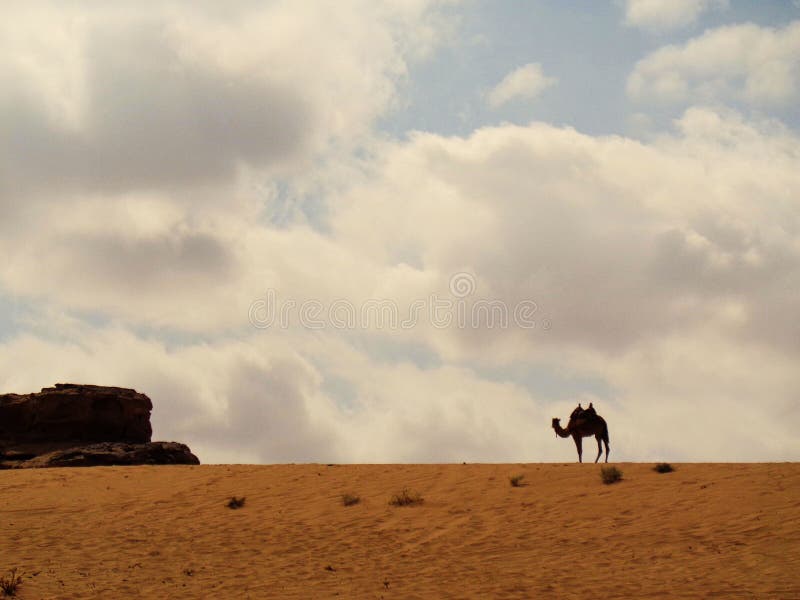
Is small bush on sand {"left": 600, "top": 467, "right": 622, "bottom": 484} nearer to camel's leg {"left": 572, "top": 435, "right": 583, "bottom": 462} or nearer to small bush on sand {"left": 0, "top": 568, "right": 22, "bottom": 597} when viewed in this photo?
camel's leg {"left": 572, "top": 435, "right": 583, "bottom": 462}

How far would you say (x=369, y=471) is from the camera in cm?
2503

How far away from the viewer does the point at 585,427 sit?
28047 millimetres

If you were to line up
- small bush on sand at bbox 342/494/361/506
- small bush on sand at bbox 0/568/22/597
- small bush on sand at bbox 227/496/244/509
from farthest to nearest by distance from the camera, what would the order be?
small bush on sand at bbox 227/496/244/509, small bush on sand at bbox 342/494/361/506, small bush on sand at bbox 0/568/22/597

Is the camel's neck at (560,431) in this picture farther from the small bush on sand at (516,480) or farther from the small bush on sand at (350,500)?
the small bush on sand at (350,500)

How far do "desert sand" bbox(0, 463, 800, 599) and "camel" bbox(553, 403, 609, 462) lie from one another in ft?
11.7

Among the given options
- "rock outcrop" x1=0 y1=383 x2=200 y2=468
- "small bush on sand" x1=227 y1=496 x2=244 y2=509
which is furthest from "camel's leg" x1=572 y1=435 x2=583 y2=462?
"rock outcrop" x1=0 y1=383 x2=200 y2=468

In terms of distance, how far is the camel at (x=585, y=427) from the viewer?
92.0 feet

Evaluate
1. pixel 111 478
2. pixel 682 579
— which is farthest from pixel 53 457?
pixel 682 579

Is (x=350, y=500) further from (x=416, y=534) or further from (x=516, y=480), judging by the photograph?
(x=516, y=480)

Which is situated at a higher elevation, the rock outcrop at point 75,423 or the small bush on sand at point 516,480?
the rock outcrop at point 75,423

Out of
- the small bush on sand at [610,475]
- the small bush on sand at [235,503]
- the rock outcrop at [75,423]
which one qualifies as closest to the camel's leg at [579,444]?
the small bush on sand at [610,475]

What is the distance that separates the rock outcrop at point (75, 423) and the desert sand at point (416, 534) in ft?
32.6

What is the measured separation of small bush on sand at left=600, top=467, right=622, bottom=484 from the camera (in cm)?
2144

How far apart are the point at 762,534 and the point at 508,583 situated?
5.68 meters
